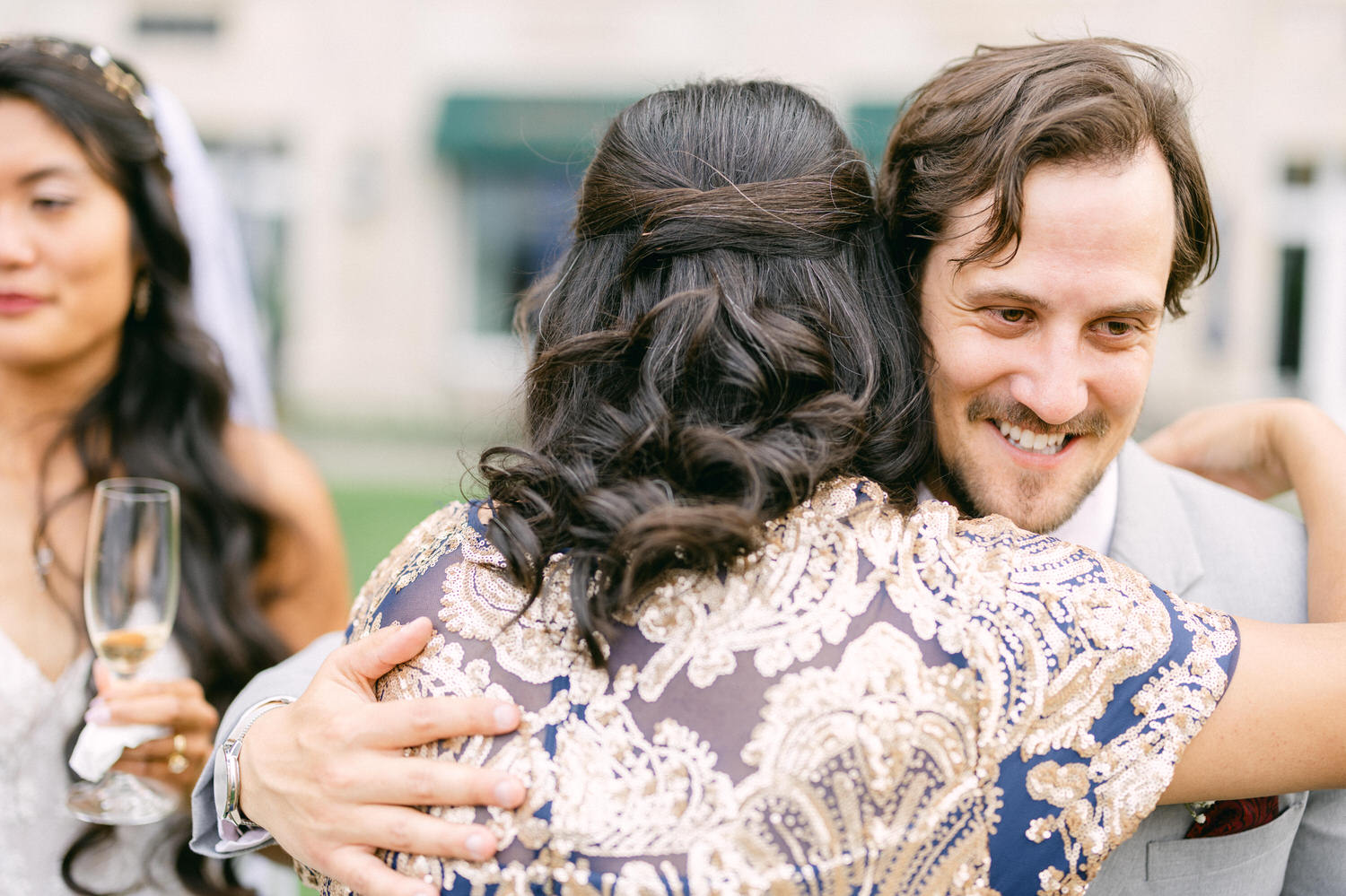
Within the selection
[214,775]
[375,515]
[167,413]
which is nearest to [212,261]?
[167,413]

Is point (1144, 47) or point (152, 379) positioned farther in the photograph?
point (152, 379)

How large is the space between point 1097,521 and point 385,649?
1572 mm

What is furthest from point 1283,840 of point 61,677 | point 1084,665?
point 61,677

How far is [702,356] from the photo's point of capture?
1.75 meters

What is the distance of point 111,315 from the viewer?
3176 mm

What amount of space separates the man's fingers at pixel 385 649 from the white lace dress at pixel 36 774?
158cm

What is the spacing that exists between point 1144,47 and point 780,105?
1.07 m

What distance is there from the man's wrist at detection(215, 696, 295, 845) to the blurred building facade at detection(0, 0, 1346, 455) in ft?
42.6

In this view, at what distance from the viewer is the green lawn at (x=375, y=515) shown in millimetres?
9203

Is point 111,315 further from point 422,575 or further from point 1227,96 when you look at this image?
point 1227,96

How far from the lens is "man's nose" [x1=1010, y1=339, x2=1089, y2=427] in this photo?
2.17 metres

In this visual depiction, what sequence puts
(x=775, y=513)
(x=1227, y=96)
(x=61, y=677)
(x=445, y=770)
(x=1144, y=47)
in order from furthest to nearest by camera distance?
(x=1227, y=96), (x=61, y=677), (x=1144, y=47), (x=775, y=513), (x=445, y=770)

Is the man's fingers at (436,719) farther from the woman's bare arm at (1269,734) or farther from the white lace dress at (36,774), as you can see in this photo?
the white lace dress at (36,774)

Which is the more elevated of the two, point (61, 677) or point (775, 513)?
point (775, 513)
